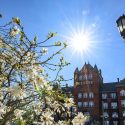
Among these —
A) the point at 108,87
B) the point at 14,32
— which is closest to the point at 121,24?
the point at 14,32

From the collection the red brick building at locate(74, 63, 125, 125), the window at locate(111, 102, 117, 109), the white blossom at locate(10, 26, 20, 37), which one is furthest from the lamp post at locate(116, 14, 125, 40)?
the window at locate(111, 102, 117, 109)

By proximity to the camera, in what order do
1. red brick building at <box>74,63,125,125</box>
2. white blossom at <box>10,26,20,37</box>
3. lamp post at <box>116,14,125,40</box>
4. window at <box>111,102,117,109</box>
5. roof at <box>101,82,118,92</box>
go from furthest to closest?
roof at <box>101,82,118,92</box> → window at <box>111,102,117,109</box> → red brick building at <box>74,63,125,125</box> → lamp post at <box>116,14,125,40</box> → white blossom at <box>10,26,20,37</box>

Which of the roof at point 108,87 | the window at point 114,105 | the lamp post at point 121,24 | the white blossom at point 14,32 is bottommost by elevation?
the white blossom at point 14,32

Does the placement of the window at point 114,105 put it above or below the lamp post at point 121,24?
above

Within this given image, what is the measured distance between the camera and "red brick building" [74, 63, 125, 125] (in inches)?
2537

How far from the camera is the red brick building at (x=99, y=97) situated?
6444 centimetres

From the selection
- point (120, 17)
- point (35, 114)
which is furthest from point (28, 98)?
point (120, 17)

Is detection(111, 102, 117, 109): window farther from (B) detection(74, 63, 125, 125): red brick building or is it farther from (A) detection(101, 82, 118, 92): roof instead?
(A) detection(101, 82, 118, 92): roof

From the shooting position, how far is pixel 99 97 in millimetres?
68000

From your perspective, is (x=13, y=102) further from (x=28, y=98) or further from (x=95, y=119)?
(x=95, y=119)

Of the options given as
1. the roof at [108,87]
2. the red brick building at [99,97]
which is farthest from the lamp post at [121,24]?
the roof at [108,87]

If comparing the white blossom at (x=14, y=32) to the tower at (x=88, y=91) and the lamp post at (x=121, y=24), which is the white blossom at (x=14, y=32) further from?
the tower at (x=88, y=91)

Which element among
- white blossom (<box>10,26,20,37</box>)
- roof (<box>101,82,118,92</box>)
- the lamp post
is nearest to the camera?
white blossom (<box>10,26,20,37</box>)

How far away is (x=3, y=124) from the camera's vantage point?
13.1ft
